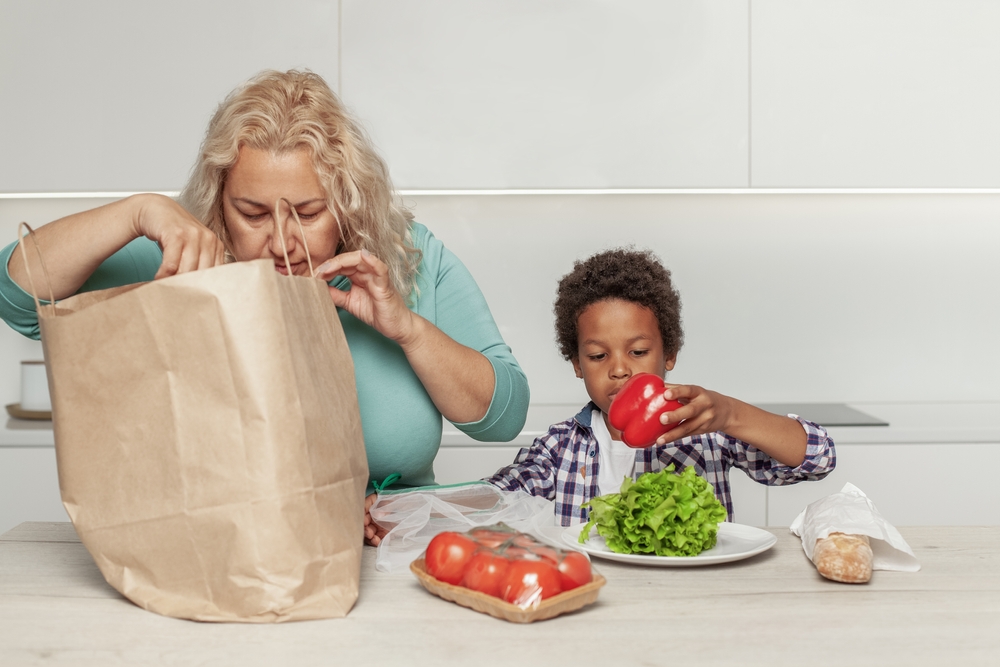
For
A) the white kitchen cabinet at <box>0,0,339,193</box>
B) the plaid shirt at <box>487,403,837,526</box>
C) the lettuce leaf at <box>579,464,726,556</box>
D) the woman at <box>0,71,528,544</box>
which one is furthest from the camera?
the white kitchen cabinet at <box>0,0,339,193</box>

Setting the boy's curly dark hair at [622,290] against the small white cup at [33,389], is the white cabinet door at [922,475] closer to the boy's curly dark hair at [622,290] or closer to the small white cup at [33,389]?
the boy's curly dark hair at [622,290]

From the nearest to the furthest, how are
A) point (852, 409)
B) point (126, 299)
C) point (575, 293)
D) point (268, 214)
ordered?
1. point (126, 299)
2. point (268, 214)
3. point (575, 293)
4. point (852, 409)

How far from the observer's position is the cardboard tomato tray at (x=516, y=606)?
0.70 m

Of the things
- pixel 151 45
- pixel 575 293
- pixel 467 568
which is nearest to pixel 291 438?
pixel 467 568

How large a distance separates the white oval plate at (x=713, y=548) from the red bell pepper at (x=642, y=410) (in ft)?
0.46

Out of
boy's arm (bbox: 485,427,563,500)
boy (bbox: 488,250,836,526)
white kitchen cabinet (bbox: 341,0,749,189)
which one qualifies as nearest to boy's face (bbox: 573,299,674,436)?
boy (bbox: 488,250,836,526)

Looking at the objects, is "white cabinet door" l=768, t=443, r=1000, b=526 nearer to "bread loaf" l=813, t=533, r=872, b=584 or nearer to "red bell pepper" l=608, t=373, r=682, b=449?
"red bell pepper" l=608, t=373, r=682, b=449

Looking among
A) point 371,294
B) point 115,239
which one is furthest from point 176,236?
point 371,294

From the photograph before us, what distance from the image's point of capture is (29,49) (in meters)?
2.13

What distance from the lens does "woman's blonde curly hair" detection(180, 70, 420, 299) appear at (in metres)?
1.07

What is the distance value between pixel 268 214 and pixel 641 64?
136 cm

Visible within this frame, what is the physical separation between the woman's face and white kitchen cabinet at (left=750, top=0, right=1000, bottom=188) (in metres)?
1.42

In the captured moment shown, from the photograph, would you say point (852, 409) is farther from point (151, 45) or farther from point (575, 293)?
point (151, 45)

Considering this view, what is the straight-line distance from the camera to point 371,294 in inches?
40.9
